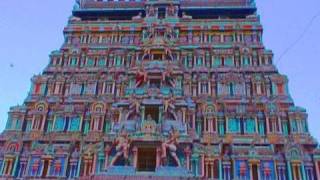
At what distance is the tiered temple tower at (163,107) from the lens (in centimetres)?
2086

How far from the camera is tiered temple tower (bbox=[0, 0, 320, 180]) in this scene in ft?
68.4

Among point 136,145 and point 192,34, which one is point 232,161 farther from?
point 192,34

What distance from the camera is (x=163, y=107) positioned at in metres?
22.9

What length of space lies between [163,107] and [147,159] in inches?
130

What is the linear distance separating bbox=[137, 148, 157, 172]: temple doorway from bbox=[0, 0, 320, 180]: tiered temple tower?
6 centimetres

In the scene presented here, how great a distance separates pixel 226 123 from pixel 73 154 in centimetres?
882

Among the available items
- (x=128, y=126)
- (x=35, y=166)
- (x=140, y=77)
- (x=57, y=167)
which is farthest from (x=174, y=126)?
(x=35, y=166)

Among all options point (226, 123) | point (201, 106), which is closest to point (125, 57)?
point (201, 106)

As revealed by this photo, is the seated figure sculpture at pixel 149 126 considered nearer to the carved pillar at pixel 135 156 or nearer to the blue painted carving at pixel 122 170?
the carved pillar at pixel 135 156

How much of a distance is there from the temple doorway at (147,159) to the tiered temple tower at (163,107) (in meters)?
0.06

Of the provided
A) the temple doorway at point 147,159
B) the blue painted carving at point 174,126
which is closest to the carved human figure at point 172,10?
the blue painted carving at point 174,126

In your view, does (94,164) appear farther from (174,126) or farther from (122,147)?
(174,126)

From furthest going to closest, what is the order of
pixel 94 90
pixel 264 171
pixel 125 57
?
1. pixel 125 57
2. pixel 94 90
3. pixel 264 171

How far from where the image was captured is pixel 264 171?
67.4ft
